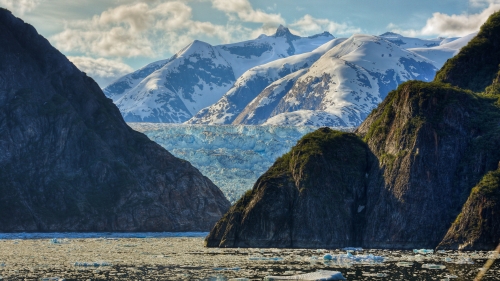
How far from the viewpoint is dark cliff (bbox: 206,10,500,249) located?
124 m

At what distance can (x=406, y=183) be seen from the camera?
126 m

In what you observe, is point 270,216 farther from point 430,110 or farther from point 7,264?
point 7,264

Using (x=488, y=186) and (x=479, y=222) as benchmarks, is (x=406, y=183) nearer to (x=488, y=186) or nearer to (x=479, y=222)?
(x=488, y=186)

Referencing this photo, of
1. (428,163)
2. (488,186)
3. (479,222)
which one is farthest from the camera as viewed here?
(428,163)

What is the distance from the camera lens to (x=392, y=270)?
84125mm

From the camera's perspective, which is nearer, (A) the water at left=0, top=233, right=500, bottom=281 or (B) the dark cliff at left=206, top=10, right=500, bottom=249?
(A) the water at left=0, top=233, right=500, bottom=281

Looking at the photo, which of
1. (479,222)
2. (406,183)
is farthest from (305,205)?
(479,222)

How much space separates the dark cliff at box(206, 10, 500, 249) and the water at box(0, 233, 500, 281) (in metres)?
8.52

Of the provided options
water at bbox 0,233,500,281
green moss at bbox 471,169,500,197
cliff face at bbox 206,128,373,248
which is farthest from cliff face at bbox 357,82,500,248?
water at bbox 0,233,500,281

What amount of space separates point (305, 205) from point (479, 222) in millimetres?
25863

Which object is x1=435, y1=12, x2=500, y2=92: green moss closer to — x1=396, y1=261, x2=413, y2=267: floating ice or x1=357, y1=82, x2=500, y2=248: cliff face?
x1=357, y1=82, x2=500, y2=248: cliff face

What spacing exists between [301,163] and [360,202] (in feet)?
35.3

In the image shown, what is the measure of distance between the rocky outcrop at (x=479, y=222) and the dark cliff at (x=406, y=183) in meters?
0.50

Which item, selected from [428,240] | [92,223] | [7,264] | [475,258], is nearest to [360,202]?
[428,240]
